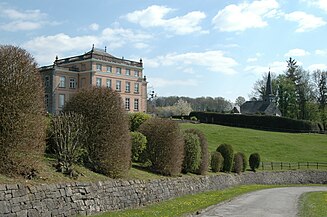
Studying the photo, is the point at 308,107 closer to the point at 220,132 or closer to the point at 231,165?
the point at 220,132

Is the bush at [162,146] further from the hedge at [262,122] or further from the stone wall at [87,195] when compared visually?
the hedge at [262,122]

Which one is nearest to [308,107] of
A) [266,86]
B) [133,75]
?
[266,86]

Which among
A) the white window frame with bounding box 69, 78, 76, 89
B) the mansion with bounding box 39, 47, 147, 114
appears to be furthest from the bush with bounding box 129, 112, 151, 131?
the white window frame with bounding box 69, 78, 76, 89

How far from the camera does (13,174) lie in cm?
1177

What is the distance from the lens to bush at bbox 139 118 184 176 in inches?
857

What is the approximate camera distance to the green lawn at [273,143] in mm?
53384

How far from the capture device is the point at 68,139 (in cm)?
1510

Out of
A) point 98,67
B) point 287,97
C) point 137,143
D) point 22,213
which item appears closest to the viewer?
point 22,213

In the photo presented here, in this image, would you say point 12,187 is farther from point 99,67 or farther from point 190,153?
point 99,67

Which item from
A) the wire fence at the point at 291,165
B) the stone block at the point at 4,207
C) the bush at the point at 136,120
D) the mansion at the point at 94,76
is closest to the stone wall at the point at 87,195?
the stone block at the point at 4,207

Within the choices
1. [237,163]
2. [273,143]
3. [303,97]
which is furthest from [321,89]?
[237,163]

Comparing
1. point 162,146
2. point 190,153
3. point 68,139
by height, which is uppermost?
point 68,139

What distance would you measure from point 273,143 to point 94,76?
31392 millimetres

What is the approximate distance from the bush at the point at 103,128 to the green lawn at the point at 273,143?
3416 cm
